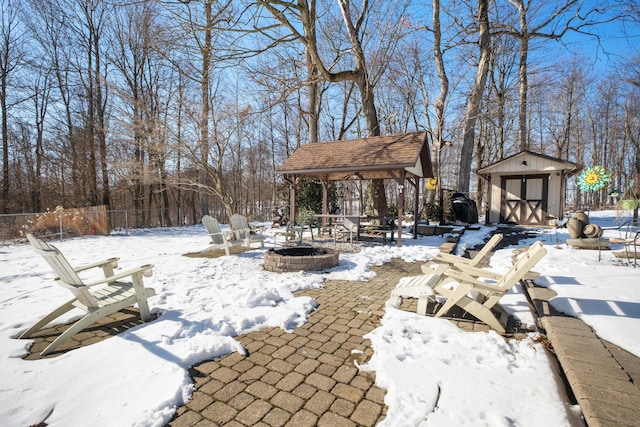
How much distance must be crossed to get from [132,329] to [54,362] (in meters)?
0.67

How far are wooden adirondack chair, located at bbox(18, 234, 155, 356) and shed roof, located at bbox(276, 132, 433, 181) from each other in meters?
6.73

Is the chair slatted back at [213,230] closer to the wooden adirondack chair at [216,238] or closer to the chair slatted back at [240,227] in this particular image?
the wooden adirondack chair at [216,238]

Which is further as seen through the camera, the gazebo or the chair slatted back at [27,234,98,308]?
the gazebo

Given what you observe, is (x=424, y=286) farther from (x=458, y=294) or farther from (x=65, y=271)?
(x=65, y=271)

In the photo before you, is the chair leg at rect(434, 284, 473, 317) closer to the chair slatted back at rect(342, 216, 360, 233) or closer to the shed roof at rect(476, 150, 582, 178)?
the chair slatted back at rect(342, 216, 360, 233)

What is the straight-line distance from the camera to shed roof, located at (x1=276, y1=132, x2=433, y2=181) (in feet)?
28.6

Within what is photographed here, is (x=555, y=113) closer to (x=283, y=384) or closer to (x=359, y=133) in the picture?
(x=359, y=133)

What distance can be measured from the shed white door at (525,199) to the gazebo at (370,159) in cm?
468

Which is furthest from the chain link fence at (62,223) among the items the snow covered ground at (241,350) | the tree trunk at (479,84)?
the tree trunk at (479,84)

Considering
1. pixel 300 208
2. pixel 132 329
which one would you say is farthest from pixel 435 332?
pixel 300 208

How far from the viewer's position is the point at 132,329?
122 inches

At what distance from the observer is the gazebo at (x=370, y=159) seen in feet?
28.4

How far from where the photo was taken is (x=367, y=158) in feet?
30.5

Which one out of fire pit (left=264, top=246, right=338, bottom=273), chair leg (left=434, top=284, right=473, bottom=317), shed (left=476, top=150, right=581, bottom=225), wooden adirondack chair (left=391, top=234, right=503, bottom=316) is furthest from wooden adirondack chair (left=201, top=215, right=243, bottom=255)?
shed (left=476, top=150, right=581, bottom=225)
